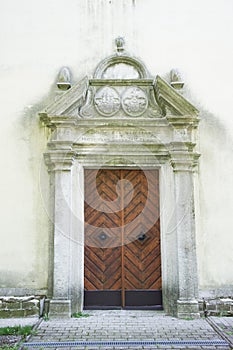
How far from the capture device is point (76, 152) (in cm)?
635

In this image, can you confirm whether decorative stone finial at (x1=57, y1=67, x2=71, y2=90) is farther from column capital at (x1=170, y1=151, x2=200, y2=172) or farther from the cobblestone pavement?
the cobblestone pavement

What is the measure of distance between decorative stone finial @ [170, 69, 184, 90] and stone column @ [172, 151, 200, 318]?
1167mm

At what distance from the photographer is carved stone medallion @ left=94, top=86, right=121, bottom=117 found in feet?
21.4

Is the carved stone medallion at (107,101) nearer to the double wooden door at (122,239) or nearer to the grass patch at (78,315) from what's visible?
the double wooden door at (122,239)

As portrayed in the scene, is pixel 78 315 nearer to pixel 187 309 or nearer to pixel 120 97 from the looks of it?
pixel 187 309

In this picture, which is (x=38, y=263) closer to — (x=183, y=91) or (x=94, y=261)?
(x=94, y=261)

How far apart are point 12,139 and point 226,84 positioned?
374 centimetres

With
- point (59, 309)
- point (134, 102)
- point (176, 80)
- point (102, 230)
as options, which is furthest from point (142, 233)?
point (176, 80)

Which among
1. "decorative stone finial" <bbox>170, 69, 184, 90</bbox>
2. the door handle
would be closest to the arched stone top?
"decorative stone finial" <bbox>170, 69, 184, 90</bbox>

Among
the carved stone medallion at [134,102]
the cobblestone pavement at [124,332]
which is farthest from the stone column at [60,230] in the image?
the carved stone medallion at [134,102]

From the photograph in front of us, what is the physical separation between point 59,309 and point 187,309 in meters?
1.91

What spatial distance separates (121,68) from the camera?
6785 millimetres

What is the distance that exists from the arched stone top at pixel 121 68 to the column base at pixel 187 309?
3.71 m

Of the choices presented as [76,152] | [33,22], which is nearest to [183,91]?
[76,152]
